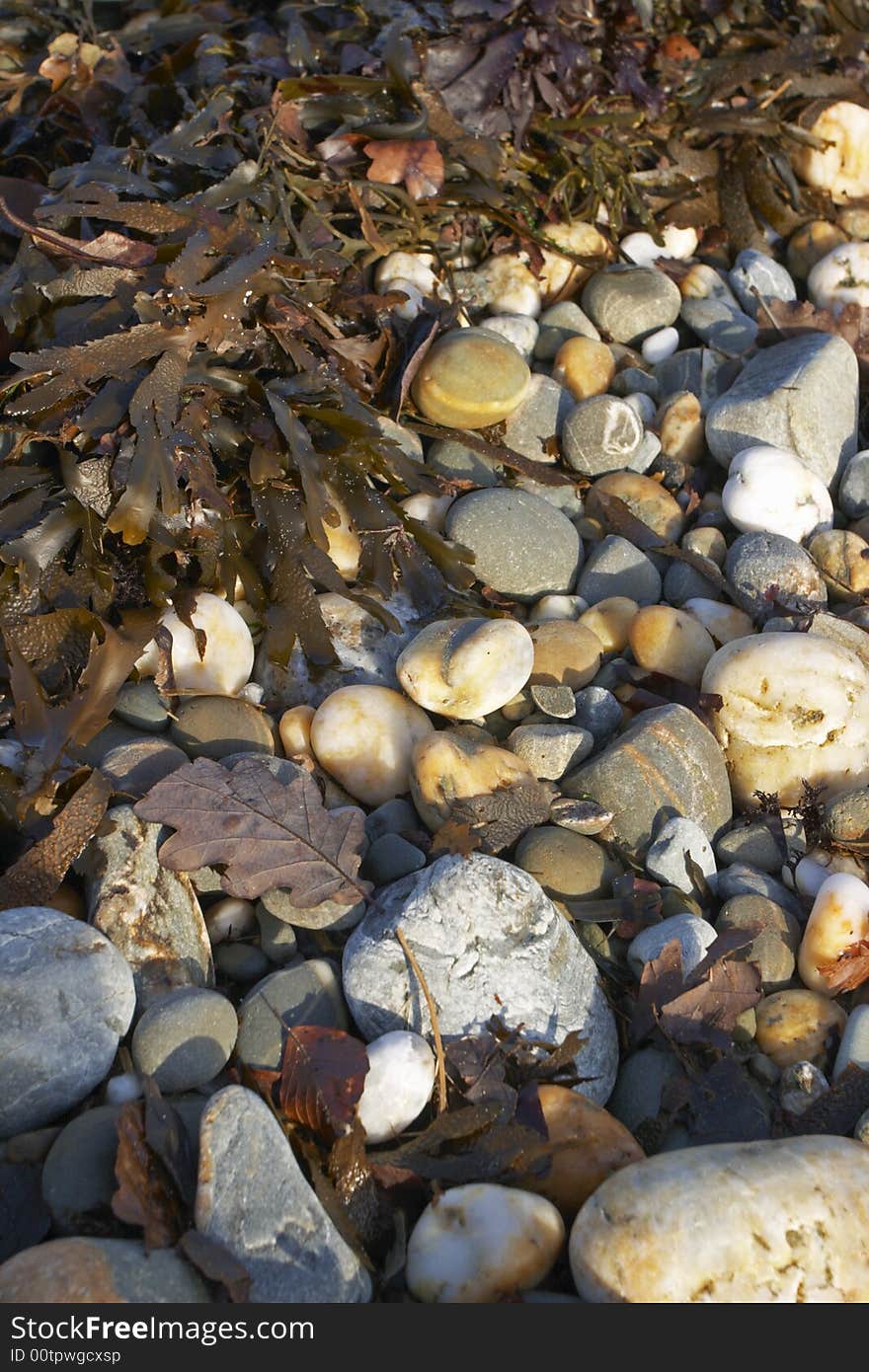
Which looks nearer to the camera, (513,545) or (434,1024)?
(434,1024)

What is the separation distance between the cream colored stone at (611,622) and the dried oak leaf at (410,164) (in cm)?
162

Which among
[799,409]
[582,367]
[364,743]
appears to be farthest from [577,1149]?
[582,367]

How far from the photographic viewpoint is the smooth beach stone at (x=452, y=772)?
2.37 metres

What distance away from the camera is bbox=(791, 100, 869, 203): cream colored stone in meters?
4.32

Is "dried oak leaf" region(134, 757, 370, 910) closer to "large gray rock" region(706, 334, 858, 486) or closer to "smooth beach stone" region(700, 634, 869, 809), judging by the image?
"smooth beach stone" region(700, 634, 869, 809)

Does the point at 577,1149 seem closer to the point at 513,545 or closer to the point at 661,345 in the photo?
the point at 513,545

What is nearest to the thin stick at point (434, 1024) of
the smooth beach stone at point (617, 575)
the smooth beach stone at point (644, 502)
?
the smooth beach stone at point (617, 575)

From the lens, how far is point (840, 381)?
3.52 metres

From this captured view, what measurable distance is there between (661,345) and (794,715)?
69.6 inches

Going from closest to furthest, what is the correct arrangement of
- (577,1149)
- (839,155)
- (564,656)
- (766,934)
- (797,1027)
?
(577,1149)
(797,1027)
(766,934)
(564,656)
(839,155)

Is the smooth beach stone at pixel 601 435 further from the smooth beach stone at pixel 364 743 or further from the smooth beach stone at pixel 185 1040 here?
the smooth beach stone at pixel 185 1040

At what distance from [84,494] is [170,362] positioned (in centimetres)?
40

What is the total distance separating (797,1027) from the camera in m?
2.15

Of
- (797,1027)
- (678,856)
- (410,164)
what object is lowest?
(797,1027)
